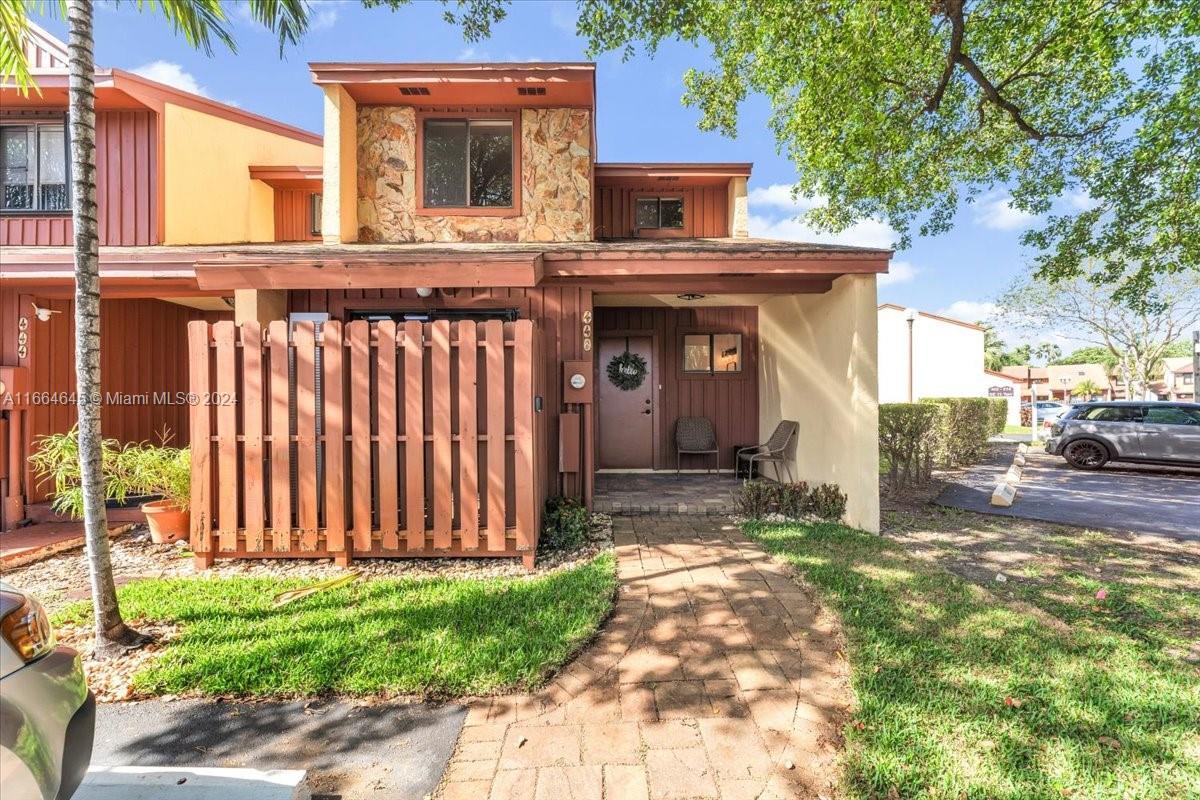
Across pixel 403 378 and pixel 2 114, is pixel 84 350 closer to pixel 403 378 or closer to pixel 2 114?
pixel 403 378

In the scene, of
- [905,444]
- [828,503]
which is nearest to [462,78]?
[828,503]

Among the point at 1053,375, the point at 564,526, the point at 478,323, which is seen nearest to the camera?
the point at 478,323

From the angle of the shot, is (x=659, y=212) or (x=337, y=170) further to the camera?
(x=659, y=212)

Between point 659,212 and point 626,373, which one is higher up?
point 659,212

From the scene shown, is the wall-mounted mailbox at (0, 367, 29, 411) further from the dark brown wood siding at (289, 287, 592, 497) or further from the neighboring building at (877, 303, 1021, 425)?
the neighboring building at (877, 303, 1021, 425)

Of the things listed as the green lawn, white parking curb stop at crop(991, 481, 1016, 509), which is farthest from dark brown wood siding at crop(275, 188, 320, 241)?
white parking curb stop at crop(991, 481, 1016, 509)

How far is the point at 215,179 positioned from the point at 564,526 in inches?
323

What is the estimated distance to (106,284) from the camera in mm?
5973

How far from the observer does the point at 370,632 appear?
3217 millimetres

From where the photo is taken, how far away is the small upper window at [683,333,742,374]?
9367mm

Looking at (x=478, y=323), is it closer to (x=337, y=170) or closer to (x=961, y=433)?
(x=337, y=170)

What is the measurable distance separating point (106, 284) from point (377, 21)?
4.62 metres

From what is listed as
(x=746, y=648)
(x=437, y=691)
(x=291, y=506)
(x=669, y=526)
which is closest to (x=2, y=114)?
(x=291, y=506)

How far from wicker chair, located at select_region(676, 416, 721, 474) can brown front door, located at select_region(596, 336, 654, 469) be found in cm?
53
